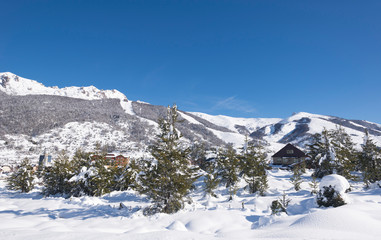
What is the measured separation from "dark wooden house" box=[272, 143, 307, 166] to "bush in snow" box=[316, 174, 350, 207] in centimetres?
4986

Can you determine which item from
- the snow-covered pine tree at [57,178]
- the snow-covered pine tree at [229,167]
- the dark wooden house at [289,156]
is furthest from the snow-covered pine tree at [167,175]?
the dark wooden house at [289,156]

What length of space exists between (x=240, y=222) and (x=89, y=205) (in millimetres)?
12253

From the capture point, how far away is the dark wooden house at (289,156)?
58.6 m

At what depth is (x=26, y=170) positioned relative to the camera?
97.3ft

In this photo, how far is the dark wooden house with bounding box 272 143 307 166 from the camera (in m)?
58.6

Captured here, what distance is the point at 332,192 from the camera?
1244 centimetres

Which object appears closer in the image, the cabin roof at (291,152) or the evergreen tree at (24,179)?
the evergreen tree at (24,179)

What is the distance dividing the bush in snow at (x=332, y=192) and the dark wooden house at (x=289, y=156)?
164ft

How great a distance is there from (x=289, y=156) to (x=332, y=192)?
5132 cm

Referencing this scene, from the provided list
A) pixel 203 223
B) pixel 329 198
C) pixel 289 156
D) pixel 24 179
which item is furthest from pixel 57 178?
pixel 289 156

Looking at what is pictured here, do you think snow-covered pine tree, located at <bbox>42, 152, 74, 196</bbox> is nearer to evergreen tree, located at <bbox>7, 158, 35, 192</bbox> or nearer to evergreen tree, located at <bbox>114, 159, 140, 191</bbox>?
evergreen tree, located at <bbox>114, 159, 140, 191</bbox>

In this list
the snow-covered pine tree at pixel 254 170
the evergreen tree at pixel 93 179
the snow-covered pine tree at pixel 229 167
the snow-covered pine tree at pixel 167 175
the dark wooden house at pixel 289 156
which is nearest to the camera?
Answer: the snow-covered pine tree at pixel 167 175

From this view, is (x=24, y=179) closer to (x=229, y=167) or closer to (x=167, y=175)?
(x=167, y=175)

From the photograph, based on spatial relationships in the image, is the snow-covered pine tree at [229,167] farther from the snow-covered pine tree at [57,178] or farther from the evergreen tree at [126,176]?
the snow-covered pine tree at [57,178]
